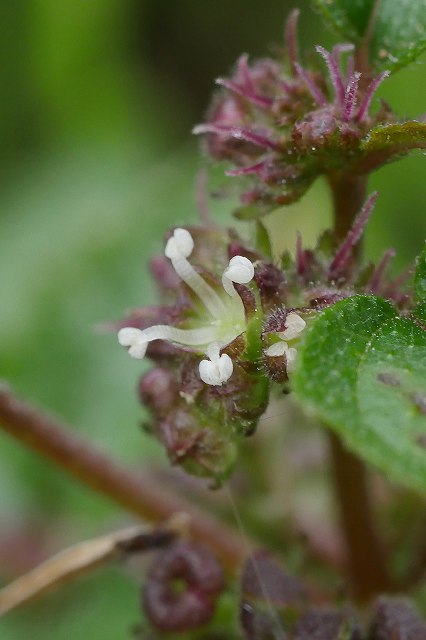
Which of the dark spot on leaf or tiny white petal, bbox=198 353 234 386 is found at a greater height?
tiny white petal, bbox=198 353 234 386

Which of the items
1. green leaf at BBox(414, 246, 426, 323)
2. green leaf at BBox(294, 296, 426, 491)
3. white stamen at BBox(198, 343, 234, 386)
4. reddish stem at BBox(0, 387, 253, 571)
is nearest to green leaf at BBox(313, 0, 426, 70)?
green leaf at BBox(414, 246, 426, 323)

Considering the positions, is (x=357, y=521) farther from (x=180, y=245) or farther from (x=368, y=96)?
(x=368, y=96)

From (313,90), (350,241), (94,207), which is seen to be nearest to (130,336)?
(350,241)

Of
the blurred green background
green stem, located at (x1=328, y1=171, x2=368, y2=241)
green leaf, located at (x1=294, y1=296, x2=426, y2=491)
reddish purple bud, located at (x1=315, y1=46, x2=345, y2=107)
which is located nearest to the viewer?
green leaf, located at (x1=294, y1=296, x2=426, y2=491)

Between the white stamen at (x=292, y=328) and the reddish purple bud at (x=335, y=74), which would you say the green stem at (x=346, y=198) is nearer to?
the reddish purple bud at (x=335, y=74)

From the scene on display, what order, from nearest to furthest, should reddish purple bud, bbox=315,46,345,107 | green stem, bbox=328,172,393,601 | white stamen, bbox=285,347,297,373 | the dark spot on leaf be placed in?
the dark spot on leaf
white stamen, bbox=285,347,297,373
reddish purple bud, bbox=315,46,345,107
green stem, bbox=328,172,393,601

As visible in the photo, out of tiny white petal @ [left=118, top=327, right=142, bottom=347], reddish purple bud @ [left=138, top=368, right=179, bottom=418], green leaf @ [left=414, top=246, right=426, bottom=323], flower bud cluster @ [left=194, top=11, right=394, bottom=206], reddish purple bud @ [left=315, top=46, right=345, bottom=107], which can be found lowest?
reddish purple bud @ [left=138, top=368, right=179, bottom=418]

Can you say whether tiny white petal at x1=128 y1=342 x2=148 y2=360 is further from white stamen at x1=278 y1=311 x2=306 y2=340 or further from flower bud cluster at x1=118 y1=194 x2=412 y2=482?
white stamen at x1=278 y1=311 x2=306 y2=340

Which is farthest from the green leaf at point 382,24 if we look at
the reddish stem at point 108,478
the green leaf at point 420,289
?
the reddish stem at point 108,478
